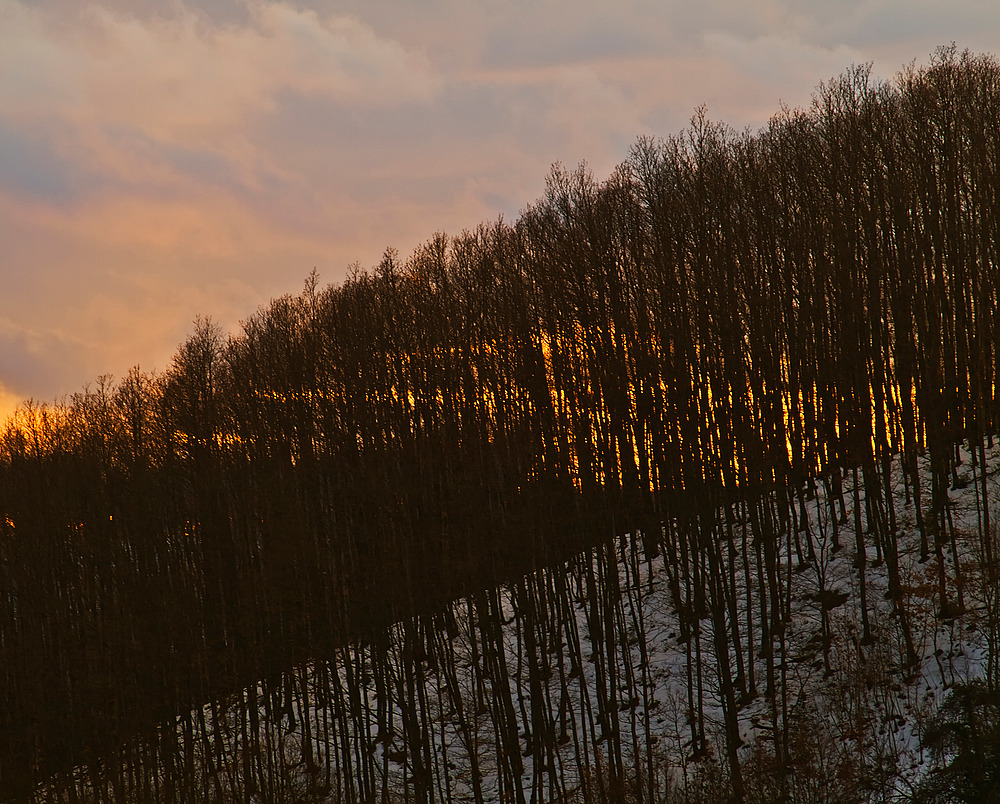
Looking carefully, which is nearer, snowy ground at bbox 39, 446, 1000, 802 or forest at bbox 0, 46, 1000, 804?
snowy ground at bbox 39, 446, 1000, 802

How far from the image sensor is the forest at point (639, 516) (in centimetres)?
2541

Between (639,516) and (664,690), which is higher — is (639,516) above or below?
above

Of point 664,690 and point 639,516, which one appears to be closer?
point 664,690

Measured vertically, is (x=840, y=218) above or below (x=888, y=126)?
below

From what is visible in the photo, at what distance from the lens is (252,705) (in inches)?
1380

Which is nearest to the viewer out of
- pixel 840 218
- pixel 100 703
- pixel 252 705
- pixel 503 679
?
pixel 503 679

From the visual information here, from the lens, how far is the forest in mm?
25406

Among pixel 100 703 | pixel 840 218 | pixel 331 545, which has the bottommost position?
pixel 100 703

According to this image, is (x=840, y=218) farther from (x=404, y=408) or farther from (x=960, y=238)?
(x=404, y=408)

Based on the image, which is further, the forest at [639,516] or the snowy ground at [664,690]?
the forest at [639,516]

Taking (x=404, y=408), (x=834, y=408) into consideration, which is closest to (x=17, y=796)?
(x=404, y=408)

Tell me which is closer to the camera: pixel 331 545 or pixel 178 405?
pixel 331 545

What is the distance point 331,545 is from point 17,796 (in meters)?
17.6

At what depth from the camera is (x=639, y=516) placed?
34.9 m
